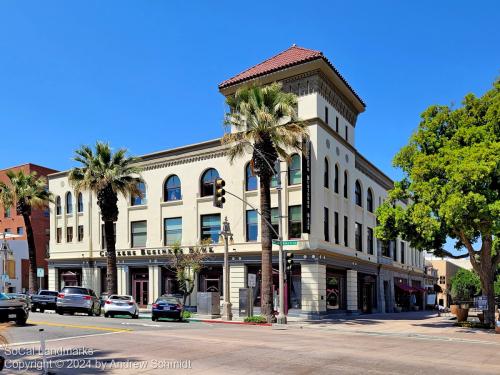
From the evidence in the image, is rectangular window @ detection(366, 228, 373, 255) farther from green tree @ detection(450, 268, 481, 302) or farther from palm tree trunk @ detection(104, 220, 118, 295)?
green tree @ detection(450, 268, 481, 302)

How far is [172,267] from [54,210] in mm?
17912

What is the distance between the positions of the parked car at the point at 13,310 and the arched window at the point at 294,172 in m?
18.6

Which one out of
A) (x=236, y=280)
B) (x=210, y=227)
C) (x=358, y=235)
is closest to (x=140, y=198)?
(x=210, y=227)

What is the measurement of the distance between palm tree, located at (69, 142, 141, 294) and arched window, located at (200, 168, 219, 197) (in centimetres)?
473

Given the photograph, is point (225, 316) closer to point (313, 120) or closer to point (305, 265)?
point (305, 265)

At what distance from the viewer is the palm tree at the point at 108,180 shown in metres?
37.1

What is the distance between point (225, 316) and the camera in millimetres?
31234

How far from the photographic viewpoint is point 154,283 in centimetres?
4103

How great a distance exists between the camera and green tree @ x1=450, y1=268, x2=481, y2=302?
78188 mm

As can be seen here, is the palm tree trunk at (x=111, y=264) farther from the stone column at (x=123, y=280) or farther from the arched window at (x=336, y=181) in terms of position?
the arched window at (x=336, y=181)

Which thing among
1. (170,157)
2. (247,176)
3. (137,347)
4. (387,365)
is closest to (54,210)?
(170,157)

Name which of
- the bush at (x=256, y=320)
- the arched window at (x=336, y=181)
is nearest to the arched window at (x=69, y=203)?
the arched window at (x=336, y=181)

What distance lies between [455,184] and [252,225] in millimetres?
14946

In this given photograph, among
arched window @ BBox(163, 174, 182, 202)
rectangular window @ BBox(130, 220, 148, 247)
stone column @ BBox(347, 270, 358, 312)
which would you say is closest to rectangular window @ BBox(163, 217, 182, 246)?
arched window @ BBox(163, 174, 182, 202)
